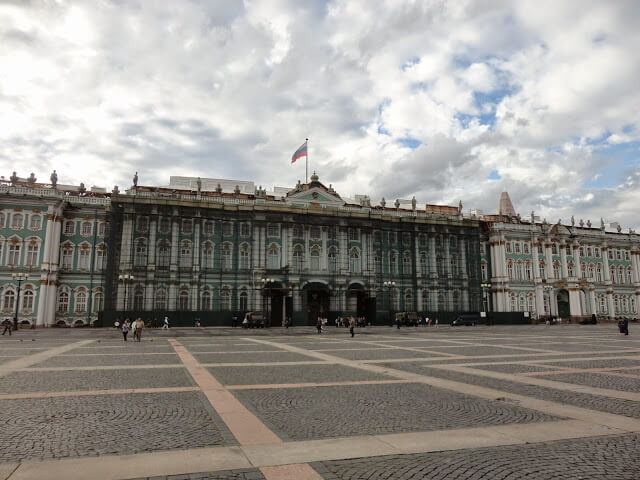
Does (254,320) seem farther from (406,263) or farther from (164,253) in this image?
(406,263)

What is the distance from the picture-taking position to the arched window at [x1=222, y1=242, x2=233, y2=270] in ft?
181

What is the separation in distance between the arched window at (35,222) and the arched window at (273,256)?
25.8 meters

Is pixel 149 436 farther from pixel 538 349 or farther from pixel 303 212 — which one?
pixel 303 212

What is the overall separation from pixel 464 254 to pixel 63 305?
172 ft

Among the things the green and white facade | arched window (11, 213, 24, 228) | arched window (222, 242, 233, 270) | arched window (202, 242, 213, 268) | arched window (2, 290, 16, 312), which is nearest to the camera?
arched window (2, 290, 16, 312)

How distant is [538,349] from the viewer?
79.3ft

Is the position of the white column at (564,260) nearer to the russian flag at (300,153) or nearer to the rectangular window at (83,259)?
the russian flag at (300,153)

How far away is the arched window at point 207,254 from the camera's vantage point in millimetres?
54709

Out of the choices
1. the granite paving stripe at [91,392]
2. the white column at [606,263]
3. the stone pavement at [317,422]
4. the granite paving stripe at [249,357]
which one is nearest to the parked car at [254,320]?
the granite paving stripe at [249,357]

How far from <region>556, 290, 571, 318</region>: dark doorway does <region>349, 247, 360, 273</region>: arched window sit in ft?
116

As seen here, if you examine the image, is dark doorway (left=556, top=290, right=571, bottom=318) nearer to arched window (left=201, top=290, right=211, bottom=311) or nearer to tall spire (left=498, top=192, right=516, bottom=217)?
tall spire (left=498, top=192, right=516, bottom=217)

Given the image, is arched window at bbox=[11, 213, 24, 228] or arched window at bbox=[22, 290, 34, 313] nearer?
arched window at bbox=[22, 290, 34, 313]

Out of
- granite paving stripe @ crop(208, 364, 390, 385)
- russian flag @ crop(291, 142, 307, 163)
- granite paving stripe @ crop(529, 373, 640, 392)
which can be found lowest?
granite paving stripe @ crop(529, 373, 640, 392)

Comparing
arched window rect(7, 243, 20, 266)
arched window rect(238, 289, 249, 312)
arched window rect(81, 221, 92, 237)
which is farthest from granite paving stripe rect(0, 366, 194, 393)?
arched window rect(81, 221, 92, 237)
